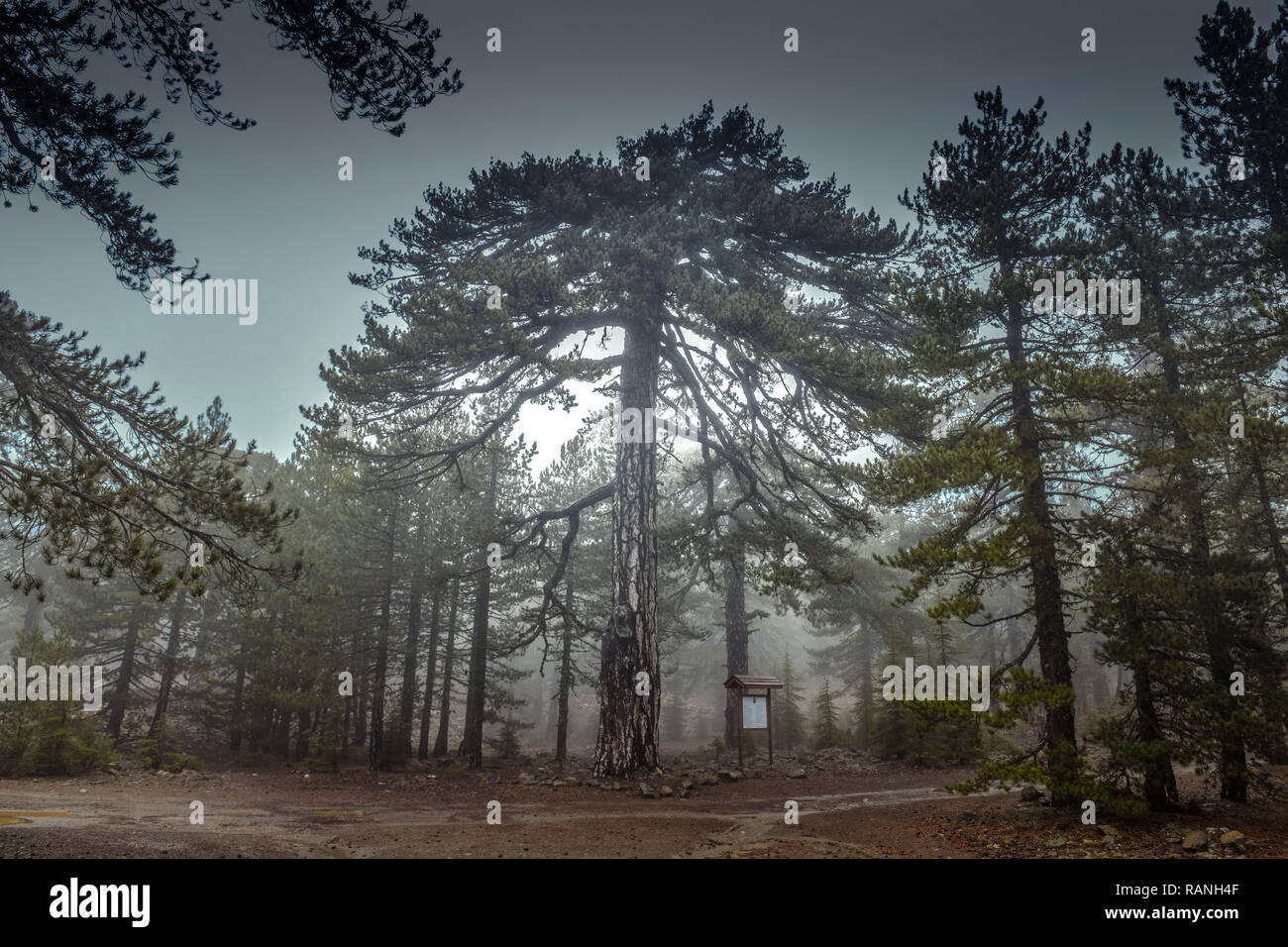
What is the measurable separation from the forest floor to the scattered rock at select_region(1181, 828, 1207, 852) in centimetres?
3

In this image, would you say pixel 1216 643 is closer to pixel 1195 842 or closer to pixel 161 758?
pixel 1195 842

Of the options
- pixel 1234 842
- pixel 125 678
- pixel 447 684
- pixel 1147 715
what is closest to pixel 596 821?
pixel 1234 842

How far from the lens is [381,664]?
19.8 meters

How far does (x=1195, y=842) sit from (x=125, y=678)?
30.3 m

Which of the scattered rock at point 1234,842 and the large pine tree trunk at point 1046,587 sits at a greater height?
the large pine tree trunk at point 1046,587

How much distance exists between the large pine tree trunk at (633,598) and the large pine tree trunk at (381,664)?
8408 mm

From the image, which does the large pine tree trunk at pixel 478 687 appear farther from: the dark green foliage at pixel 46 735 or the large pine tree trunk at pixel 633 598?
the dark green foliage at pixel 46 735

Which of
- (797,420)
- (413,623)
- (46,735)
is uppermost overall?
(797,420)

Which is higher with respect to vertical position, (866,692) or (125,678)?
(125,678)

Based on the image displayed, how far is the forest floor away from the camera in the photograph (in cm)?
718

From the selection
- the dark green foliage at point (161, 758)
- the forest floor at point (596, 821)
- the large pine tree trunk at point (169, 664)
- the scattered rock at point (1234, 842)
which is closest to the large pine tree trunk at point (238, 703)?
the large pine tree trunk at point (169, 664)

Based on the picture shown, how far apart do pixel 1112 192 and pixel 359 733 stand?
30997 mm

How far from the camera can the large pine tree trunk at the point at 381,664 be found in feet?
61.1
